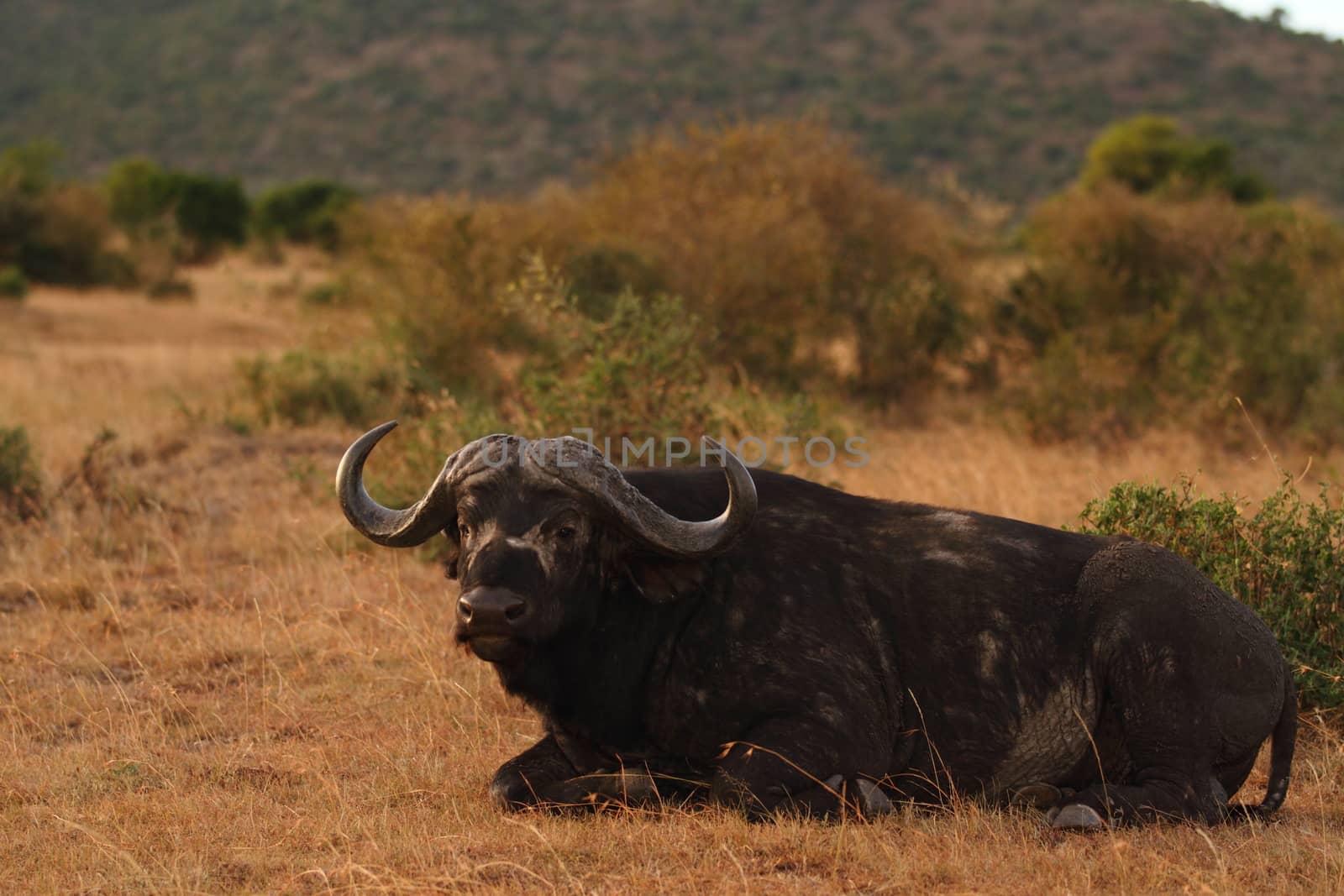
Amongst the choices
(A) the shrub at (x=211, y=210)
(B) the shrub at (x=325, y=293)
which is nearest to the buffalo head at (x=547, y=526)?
(B) the shrub at (x=325, y=293)

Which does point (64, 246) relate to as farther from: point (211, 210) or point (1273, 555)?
point (1273, 555)

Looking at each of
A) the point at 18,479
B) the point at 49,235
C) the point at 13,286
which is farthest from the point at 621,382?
the point at 49,235

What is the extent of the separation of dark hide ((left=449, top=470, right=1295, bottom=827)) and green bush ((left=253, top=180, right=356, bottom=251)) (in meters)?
38.1

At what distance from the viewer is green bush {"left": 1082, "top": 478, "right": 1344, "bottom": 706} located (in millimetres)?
7051

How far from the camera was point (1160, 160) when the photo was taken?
42.9 meters

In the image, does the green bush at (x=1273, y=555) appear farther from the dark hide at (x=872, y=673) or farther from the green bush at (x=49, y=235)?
the green bush at (x=49, y=235)

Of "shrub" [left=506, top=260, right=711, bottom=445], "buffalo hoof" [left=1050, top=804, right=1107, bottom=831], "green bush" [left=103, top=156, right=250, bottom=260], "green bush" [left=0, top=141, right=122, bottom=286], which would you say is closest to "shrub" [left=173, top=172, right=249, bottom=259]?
"green bush" [left=103, top=156, right=250, bottom=260]

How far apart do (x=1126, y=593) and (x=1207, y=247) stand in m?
16.3

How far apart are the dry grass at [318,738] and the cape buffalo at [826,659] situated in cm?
26

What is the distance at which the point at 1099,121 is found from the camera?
60625mm

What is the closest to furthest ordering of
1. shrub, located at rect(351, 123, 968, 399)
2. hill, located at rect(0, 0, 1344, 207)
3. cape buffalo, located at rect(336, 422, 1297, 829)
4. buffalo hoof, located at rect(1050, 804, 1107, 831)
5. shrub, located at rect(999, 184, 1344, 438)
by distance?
buffalo hoof, located at rect(1050, 804, 1107, 831) → cape buffalo, located at rect(336, 422, 1297, 829) → shrub, located at rect(999, 184, 1344, 438) → shrub, located at rect(351, 123, 968, 399) → hill, located at rect(0, 0, 1344, 207)

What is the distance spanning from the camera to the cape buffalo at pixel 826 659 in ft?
18.0

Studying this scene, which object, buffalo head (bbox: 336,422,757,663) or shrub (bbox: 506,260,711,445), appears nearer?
buffalo head (bbox: 336,422,757,663)

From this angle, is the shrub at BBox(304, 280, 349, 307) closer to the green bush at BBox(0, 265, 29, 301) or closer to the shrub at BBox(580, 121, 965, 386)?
the shrub at BBox(580, 121, 965, 386)
